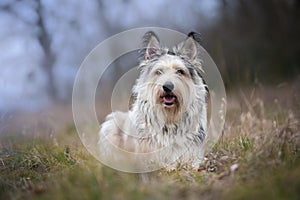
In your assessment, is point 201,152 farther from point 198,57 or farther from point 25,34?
point 25,34

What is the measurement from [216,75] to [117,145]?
11.4 feet

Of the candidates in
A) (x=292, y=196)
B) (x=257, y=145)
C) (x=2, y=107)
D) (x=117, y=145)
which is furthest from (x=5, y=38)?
(x=292, y=196)

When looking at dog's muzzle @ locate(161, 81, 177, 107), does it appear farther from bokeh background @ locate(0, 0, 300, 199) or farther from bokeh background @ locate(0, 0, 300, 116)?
bokeh background @ locate(0, 0, 300, 116)

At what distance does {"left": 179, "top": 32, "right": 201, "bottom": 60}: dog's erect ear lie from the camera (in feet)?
15.1

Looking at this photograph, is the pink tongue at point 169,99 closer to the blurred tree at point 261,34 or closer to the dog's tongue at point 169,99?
the dog's tongue at point 169,99

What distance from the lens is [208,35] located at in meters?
13.7

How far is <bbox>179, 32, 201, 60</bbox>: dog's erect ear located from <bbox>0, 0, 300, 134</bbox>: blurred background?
7.29 m

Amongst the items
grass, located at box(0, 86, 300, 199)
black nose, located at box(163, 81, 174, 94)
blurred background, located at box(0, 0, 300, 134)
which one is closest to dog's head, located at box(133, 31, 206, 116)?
black nose, located at box(163, 81, 174, 94)

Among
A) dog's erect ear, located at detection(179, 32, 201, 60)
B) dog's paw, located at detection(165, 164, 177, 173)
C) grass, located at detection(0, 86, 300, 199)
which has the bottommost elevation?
dog's paw, located at detection(165, 164, 177, 173)

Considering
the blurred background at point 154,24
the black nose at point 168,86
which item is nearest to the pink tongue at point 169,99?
the black nose at point 168,86

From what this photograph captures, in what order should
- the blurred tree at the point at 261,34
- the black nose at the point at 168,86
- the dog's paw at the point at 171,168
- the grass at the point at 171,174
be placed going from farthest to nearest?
the blurred tree at the point at 261,34
the black nose at the point at 168,86
the dog's paw at the point at 171,168
the grass at the point at 171,174

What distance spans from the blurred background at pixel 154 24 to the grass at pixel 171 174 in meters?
8.21

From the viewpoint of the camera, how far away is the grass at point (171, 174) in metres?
2.55

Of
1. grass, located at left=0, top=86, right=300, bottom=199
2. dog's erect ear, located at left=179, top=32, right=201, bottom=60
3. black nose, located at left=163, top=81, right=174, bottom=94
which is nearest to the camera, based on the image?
grass, located at left=0, top=86, right=300, bottom=199
